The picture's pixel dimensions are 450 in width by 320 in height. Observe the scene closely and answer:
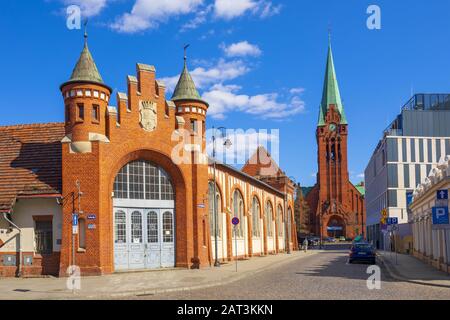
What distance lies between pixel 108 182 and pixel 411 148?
164 feet

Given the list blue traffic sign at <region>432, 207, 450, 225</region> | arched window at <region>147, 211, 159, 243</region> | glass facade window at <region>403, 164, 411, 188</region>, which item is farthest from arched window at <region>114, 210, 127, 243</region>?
glass facade window at <region>403, 164, 411, 188</region>

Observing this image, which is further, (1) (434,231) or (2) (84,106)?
(1) (434,231)

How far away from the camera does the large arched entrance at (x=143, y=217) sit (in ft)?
87.1

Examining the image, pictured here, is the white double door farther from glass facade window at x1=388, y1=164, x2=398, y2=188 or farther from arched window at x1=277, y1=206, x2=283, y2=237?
glass facade window at x1=388, y1=164, x2=398, y2=188

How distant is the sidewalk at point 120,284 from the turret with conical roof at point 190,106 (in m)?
8.22

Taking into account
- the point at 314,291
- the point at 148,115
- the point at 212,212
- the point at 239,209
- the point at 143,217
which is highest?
the point at 148,115

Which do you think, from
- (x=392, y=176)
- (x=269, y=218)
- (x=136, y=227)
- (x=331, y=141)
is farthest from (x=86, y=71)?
A: (x=331, y=141)

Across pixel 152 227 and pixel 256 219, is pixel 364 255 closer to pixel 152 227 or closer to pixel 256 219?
pixel 152 227

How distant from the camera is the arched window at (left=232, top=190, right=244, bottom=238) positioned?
4084 cm

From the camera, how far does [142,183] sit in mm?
27688

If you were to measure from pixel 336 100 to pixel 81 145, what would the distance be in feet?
299

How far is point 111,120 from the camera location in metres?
25.8

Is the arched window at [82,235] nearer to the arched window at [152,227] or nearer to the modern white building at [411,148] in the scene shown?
the arched window at [152,227]

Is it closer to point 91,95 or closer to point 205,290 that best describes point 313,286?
point 205,290
